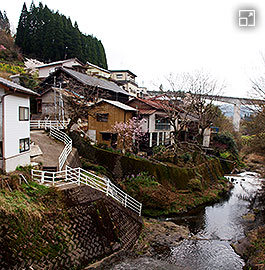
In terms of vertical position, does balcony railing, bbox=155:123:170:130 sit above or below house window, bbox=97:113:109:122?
below

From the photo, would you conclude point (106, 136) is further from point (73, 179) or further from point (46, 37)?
point (46, 37)

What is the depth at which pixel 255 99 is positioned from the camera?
1166 cm

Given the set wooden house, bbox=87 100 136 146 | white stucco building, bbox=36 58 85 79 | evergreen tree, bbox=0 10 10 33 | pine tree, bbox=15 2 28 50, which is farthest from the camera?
evergreen tree, bbox=0 10 10 33

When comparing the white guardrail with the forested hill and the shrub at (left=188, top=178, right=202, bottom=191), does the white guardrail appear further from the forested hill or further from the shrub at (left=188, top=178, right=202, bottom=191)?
the forested hill

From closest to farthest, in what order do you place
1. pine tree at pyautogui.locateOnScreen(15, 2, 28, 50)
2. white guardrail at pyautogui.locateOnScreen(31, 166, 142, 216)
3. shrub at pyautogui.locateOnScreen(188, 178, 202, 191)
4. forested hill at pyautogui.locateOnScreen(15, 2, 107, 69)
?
white guardrail at pyautogui.locateOnScreen(31, 166, 142, 216) → shrub at pyautogui.locateOnScreen(188, 178, 202, 191) → forested hill at pyautogui.locateOnScreen(15, 2, 107, 69) → pine tree at pyautogui.locateOnScreen(15, 2, 28, 50)

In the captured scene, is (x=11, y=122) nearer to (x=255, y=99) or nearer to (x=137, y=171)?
(x=137, y=171)

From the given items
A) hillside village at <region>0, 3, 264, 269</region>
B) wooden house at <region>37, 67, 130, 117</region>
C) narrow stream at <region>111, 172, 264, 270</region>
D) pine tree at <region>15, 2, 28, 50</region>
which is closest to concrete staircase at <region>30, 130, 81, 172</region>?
hillside village at <region>0, 3, 264, 269</region>

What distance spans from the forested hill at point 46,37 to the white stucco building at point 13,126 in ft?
128

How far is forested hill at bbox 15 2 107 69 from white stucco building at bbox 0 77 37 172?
3909 centimetres

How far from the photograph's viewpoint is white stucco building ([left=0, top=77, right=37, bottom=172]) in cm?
961

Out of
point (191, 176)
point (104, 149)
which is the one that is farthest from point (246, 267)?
point (104, 149)

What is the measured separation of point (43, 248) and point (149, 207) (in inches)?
→ 348

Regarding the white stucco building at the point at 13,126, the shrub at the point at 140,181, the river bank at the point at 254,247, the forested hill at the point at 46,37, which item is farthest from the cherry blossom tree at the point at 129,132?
the forested hill at the point at 46,37

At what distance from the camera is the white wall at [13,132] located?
9797 mm
